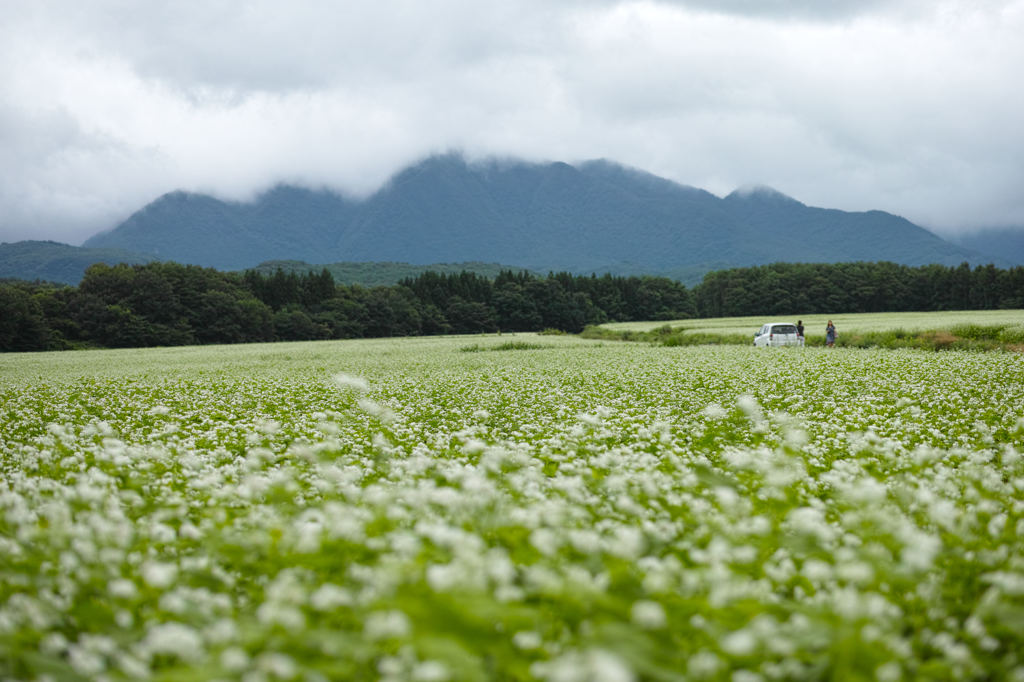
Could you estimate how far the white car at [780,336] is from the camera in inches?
1720

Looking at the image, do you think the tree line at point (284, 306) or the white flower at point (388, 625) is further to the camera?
the tree line at point (284, 306)

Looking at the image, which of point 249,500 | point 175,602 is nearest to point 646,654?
point 175,602

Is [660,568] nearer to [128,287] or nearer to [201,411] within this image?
[201,411]

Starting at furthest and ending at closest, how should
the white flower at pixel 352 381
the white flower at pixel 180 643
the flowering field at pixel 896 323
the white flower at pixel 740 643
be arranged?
the flowering field at pixel 896 323 → the white flower at pixel 352 381 → the white flower at pixel 180 643 → the white flower at pixel 740 643

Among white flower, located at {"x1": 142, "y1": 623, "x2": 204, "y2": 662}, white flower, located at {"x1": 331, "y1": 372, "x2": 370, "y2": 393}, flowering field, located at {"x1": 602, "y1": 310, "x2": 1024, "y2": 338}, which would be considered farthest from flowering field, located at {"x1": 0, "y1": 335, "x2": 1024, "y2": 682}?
flowering field, located at {"x1": 602, "y1": 310, "x2": 1024, "y2": 338}

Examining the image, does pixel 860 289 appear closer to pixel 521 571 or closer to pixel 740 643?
pixel 521 571

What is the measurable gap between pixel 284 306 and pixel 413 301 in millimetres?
21480

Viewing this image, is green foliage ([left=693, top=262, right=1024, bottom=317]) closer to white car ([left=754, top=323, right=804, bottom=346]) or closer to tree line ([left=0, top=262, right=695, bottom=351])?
tree line ([left=0, top=262, right=695, bottom=351])

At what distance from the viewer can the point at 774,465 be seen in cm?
789

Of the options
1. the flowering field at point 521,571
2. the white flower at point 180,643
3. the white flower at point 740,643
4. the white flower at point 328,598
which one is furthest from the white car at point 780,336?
the white flower at point 180,643

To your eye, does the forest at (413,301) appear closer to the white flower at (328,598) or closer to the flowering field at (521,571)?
the flowering field at (521,571)

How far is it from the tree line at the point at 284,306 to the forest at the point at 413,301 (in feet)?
0.60

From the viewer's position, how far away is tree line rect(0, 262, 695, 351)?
87.1 metres

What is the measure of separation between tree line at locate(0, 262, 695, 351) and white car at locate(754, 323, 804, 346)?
243 ft
